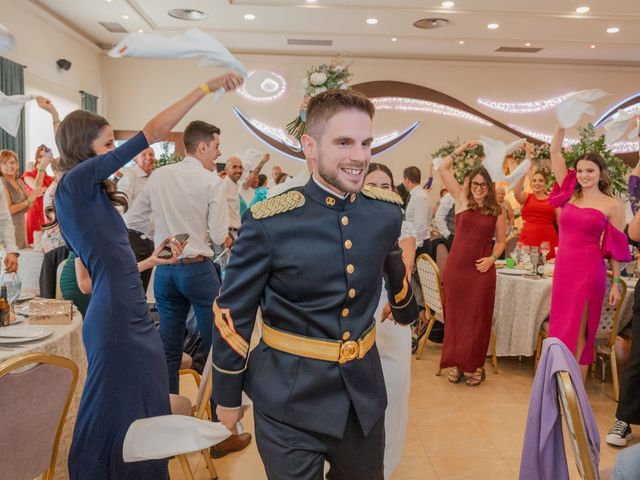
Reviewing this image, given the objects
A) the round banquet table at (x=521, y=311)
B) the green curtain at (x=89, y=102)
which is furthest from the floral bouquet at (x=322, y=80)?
the green curtain at (x=89, y=102)

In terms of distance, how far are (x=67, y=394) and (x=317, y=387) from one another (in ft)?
2.69

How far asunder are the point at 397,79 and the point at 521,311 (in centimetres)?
737

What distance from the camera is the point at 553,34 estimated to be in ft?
30.2

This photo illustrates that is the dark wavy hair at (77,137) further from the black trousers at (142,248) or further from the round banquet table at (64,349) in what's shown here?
the black trousers at (142,248)

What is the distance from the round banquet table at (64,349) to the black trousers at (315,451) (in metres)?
1.03

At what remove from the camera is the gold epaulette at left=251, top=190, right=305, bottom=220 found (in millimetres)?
1454

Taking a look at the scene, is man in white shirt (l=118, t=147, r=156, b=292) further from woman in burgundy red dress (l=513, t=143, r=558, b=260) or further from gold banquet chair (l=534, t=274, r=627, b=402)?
woman in burgundy red dress (l=513, t=143, r=558, b=260)

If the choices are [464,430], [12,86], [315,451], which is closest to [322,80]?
[315,451]

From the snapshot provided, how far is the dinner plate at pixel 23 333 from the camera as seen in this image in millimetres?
2078

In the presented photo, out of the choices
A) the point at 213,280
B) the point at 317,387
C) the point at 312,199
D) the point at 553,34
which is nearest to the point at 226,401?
the point at 317,387

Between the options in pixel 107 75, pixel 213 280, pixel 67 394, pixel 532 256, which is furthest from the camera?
pixel 107 75

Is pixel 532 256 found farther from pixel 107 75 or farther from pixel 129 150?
pixel 107 75

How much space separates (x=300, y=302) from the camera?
4.87 feet

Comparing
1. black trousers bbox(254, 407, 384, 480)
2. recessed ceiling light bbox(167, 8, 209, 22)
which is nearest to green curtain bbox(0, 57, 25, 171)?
recessed ceiling light bbox(167, 8, 209, 22)
